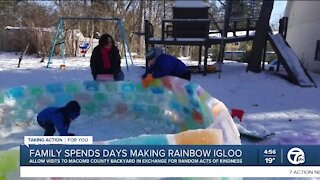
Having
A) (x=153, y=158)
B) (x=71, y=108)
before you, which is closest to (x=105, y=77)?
(x=71, y=108)

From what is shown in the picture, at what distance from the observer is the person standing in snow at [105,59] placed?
219 inches

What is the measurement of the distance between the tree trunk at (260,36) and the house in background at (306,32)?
8.65 feet

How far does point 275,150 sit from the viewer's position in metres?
2.17

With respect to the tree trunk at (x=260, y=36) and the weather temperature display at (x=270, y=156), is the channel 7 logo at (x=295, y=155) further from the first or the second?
the tree trunk at (x=260, y=36)

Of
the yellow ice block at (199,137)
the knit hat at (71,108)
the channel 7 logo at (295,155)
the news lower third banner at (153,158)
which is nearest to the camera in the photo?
the news lower third banner at (153,158)

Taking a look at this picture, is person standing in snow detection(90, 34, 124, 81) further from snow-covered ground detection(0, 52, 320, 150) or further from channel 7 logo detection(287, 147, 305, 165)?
channel 7 logo detection(287, 147, 305, 165)

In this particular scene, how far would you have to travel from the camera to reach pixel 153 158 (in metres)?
2.12

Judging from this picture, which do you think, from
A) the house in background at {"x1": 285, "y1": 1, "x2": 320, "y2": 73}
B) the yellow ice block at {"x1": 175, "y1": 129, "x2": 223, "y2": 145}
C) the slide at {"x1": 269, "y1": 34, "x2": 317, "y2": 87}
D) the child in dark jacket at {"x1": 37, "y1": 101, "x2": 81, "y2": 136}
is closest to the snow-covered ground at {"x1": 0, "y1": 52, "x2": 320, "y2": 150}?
the slide at {"x1": 269, "y1": 34, "x2": 317, "y2": 87}

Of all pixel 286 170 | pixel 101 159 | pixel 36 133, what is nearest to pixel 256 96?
pixel 36 133

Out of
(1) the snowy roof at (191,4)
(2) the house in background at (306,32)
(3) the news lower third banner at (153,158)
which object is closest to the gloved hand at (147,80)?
(3) the news lower third banner at (153,158)

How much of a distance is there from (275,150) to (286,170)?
0.17 m

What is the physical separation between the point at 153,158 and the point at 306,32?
12513 millimetres

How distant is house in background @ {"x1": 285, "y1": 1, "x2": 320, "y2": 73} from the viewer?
38.3 ft

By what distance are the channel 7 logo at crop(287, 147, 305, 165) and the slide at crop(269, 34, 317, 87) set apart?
6.68 meters
